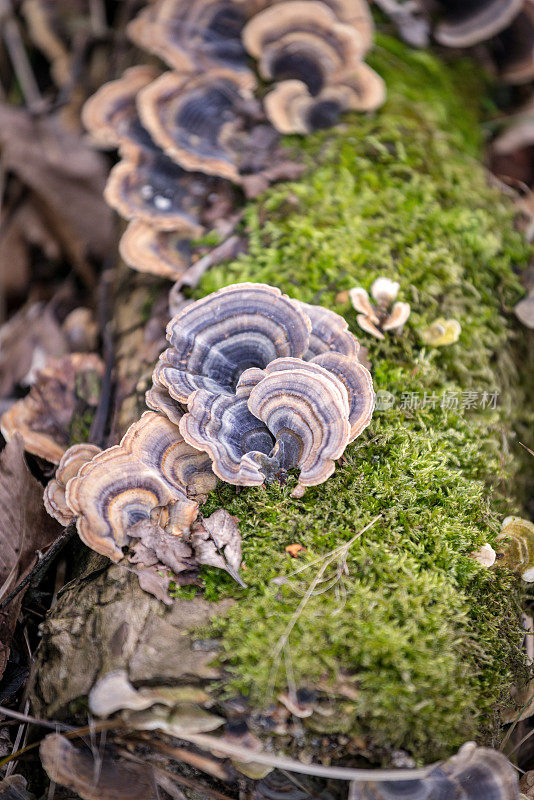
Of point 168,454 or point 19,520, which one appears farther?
point 19,520

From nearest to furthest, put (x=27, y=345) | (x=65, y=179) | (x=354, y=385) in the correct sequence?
(x=354, y=385), (x=27, y=345), (x=65, y=179)

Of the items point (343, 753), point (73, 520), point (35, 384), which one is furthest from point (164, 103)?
point (343, 753)

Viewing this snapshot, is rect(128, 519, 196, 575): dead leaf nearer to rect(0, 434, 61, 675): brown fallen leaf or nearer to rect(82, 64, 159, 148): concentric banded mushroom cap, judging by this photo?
rect(0, 434, 61, 675): brown fallen leaf

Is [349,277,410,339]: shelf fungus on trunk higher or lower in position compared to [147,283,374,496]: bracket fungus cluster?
lower

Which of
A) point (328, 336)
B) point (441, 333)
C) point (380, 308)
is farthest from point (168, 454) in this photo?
point (441, 333)

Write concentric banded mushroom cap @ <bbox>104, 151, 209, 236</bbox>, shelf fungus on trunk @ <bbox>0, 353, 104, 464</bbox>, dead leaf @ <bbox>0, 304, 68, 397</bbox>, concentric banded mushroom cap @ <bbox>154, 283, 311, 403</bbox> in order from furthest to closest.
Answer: dead leaf @ <bbox>0, 304, 68, 397</bbox> → concentric banded mushroom cap @ <bbox>104, 151, 209, 236</bbox> → shelf fungus on trunk @ <bbox>0, 353, 104, 464</bbox> → concentric banded mushroom cap @ <bbox>154, 283, 311, 403</bbox>

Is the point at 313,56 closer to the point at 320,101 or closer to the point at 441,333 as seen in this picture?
the point at 320,101

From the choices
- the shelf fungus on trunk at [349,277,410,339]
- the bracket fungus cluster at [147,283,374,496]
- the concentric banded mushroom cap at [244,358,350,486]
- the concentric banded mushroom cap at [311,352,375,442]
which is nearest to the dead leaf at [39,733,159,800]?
the bracket fungus cluster at [147,283,374,496]
